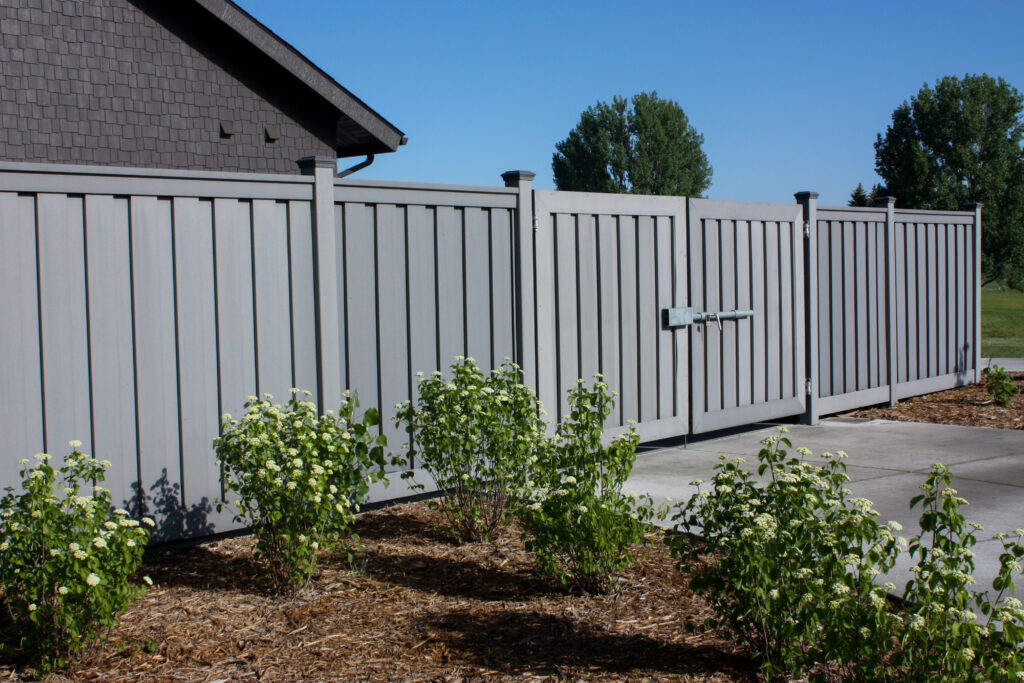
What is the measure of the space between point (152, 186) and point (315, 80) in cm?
562

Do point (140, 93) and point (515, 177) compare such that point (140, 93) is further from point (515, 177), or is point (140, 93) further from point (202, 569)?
point (202, 569)

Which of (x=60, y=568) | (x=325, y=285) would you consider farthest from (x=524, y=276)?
(x=60, y=568)

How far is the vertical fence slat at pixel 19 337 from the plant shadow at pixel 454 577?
161cm

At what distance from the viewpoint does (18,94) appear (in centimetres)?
802

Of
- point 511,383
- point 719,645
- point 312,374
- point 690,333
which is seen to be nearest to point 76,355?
point 312,374

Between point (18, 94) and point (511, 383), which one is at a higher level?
point (18, 94)

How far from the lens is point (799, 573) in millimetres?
2803

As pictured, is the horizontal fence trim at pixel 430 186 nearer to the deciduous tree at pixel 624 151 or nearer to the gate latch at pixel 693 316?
the gate latch at pixel 693 316

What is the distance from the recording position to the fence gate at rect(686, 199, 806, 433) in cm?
743

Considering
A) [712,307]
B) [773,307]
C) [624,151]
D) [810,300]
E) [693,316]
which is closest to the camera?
[693,316]

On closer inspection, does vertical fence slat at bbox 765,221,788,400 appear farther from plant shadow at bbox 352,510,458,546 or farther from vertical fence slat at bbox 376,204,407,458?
plant shadow at bbox 352,510,458,546

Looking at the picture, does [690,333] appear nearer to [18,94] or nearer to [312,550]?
[312,550]

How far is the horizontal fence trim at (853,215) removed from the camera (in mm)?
8445

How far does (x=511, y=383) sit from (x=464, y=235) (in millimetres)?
1306
